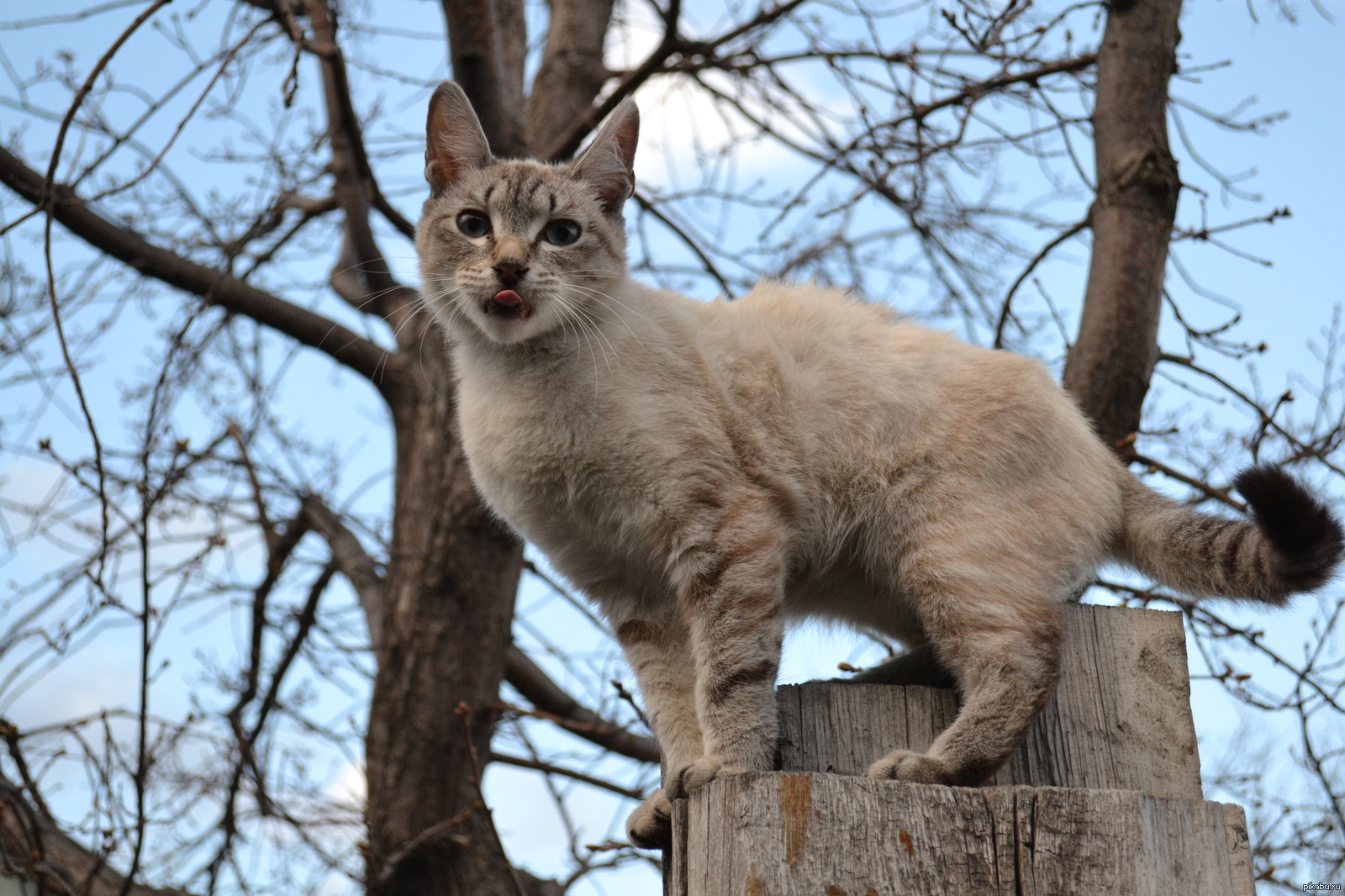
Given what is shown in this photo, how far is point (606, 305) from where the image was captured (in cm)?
339

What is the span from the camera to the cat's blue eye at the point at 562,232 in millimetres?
3582

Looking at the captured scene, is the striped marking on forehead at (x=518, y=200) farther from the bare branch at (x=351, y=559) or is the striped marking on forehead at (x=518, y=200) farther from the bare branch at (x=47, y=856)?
the bare branch at (x=351, y=559)

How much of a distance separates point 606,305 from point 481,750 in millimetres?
3310

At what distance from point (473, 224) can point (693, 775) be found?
1.81 metres

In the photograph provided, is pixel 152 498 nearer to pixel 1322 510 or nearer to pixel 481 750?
pixel 481 750

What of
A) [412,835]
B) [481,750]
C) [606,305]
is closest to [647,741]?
[481,750]

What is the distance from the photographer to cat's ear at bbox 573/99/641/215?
3732 mm

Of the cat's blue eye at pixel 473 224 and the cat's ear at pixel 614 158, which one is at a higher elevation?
the cat's ear at pixel 614 158

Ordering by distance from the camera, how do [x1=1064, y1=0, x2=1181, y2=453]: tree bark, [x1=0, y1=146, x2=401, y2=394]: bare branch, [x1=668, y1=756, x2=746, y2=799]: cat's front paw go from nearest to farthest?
[x1=668, y1=756, x2=746, y2=799]: cat's front paw < [x1=1064, y1=0, x2=1181, y2=453]: tree bark < [x1=0, y1=146, x2=401, y2=394]: bare branch

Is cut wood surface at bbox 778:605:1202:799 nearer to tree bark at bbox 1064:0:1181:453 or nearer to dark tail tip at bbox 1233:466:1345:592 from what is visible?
dark tail tip at bbox 1233:466:1345:592

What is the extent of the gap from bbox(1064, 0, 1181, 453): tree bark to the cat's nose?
2.23 m

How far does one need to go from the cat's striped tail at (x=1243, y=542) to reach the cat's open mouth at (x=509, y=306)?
5.95 feet

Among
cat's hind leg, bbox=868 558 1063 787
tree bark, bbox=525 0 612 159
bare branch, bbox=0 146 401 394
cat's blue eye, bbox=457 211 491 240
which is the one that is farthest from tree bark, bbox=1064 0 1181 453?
tree bark, bbox=525 0 612 159

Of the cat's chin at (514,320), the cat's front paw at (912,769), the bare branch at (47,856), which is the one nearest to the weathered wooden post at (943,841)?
the cat's front paw at (912,769)
